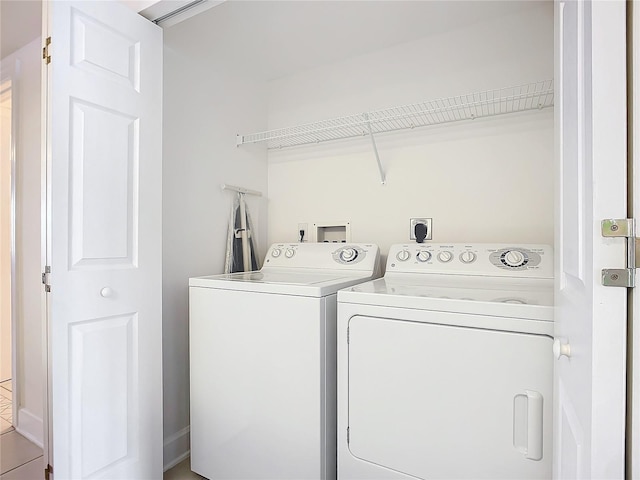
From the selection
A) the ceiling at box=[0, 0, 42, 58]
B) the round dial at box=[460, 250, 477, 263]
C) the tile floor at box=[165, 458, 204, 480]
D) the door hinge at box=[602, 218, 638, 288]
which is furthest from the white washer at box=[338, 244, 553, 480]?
the ceiling at box=[0, 0, 42, 58]

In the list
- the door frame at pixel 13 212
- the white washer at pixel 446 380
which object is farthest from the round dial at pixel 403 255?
the door frame at pixel 13 212

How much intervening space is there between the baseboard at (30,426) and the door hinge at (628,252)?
2.85m

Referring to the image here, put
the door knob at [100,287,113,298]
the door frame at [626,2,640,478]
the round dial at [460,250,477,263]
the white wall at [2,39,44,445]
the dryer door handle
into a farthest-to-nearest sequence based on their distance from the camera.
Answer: the white wall at [2,39,44,445]
the round dial at [460,250,477,263]
the door knob at [100,287,113,298]
the dryer door handle
the door frame at [626,2,640,478]

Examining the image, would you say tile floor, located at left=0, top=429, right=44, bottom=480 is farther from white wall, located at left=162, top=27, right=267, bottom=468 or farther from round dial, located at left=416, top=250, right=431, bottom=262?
round dial, located at left=416, top=250, right=431, bottom=262

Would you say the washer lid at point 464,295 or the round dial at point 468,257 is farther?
the round dial at point 468,257

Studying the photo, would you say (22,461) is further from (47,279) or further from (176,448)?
(47,279)

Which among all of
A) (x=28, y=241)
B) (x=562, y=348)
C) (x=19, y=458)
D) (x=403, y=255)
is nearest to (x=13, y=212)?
(x=28, y=241)

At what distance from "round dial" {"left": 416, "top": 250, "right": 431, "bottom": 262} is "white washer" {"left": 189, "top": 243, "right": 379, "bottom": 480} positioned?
19.4 inches

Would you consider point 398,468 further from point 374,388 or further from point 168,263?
point 168,263

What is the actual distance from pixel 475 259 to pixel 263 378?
1164mm

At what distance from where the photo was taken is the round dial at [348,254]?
2004 millimetres

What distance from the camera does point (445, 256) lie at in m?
1.78

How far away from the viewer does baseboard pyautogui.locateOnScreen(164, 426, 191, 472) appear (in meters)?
1.85

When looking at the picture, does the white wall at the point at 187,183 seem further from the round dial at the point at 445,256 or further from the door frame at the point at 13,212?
the round dial at the point at 445,256
